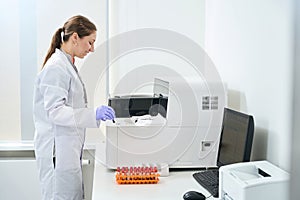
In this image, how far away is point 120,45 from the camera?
2.61 meters

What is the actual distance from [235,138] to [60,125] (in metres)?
0.82

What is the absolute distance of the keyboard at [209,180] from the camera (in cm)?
154

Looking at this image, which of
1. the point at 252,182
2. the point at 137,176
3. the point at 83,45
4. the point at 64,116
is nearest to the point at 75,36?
the point at 83,45

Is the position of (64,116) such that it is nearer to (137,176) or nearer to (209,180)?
(137,176)

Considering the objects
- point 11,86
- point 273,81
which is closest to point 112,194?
point 273,81

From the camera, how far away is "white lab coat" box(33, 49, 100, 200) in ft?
5.95

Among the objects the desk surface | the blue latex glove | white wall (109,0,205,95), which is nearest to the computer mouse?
the desk surface

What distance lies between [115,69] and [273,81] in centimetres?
136

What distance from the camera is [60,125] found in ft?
6.08

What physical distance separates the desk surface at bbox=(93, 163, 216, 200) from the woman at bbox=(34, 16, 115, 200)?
0.17 metres

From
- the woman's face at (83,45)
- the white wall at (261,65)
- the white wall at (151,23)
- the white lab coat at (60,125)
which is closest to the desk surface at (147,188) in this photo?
the white lab coat at (60,125)

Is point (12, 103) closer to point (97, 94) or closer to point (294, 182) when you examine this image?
point (97, 94)

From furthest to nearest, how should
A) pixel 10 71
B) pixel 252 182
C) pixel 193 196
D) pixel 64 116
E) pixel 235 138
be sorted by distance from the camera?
1. pixel 10 71
2. pixel 64 116
3. pixel 235 138
4. pixel 193 196
5. pixel 252 182

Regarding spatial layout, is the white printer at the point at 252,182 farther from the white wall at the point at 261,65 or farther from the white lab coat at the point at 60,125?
the white lab coat at the point at 60,125
